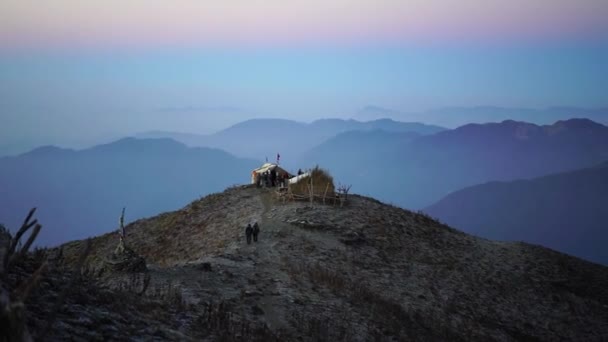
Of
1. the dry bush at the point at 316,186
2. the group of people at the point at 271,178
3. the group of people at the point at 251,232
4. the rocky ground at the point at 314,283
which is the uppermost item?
the group of people at the point at 271,178

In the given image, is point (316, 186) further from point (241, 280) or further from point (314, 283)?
point (241, 280)

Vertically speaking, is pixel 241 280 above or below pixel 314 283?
above

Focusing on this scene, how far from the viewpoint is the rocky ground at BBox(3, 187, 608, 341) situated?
11836mm

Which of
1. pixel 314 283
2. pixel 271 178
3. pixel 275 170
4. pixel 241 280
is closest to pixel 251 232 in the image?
pixel 314 283

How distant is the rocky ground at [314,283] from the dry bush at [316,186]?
1316 mm

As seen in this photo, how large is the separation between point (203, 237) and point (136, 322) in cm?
2137

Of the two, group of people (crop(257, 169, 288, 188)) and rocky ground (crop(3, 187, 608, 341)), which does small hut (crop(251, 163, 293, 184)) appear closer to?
group of people (crop(257, 169, 288, 188))

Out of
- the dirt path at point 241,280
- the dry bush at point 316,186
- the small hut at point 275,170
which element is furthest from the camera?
the small hut at point 275,170

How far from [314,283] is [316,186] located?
47.0ft

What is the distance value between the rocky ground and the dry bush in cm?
132

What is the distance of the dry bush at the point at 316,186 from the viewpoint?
35016 mm

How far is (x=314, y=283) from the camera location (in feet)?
69.9

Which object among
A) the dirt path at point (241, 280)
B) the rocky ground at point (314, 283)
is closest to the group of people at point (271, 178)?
the rocky ground at point (314, 283)

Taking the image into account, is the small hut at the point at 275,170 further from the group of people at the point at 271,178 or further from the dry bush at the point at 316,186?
the dry bush at the point at 316,186
